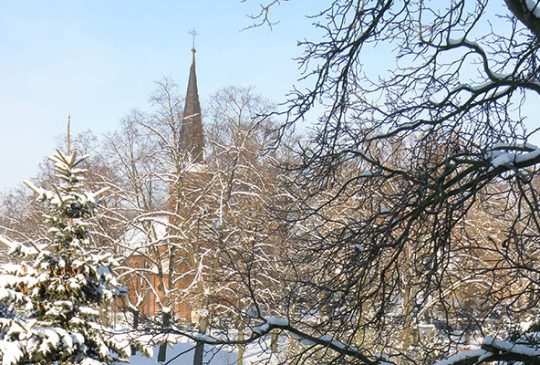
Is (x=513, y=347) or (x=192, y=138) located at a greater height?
(x=192, y=138)

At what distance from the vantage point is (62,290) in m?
8.20

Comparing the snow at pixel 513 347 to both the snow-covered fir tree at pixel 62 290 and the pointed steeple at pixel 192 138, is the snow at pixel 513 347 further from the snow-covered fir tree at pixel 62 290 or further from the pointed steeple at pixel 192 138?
the pointed steeple at pixel 192 138

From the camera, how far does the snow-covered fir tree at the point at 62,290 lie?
7719 millimetres

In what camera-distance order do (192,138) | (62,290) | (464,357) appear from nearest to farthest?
(464,357), (62,290), (192,138)

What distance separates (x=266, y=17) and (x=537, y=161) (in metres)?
2.17

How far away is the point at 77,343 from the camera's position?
814cm

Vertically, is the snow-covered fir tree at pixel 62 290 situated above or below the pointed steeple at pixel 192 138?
below

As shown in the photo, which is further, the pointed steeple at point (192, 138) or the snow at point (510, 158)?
the pointed steeple at point (192, 138)

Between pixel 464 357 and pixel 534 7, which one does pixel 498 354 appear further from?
pixel 534 7

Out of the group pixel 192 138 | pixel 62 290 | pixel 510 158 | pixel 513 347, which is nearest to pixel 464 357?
pixel 513 347

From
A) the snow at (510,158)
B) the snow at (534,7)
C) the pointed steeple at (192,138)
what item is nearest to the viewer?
the snow at (510,158)

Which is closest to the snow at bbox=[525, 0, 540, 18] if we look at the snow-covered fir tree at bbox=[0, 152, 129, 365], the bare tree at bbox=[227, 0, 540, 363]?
the bare tree at bbox=[227, 0, 540, 363]

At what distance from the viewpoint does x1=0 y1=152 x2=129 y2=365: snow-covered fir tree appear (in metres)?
7.72

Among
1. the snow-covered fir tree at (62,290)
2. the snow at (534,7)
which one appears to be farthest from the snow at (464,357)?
the snow-covered fir tree at (62,290)
